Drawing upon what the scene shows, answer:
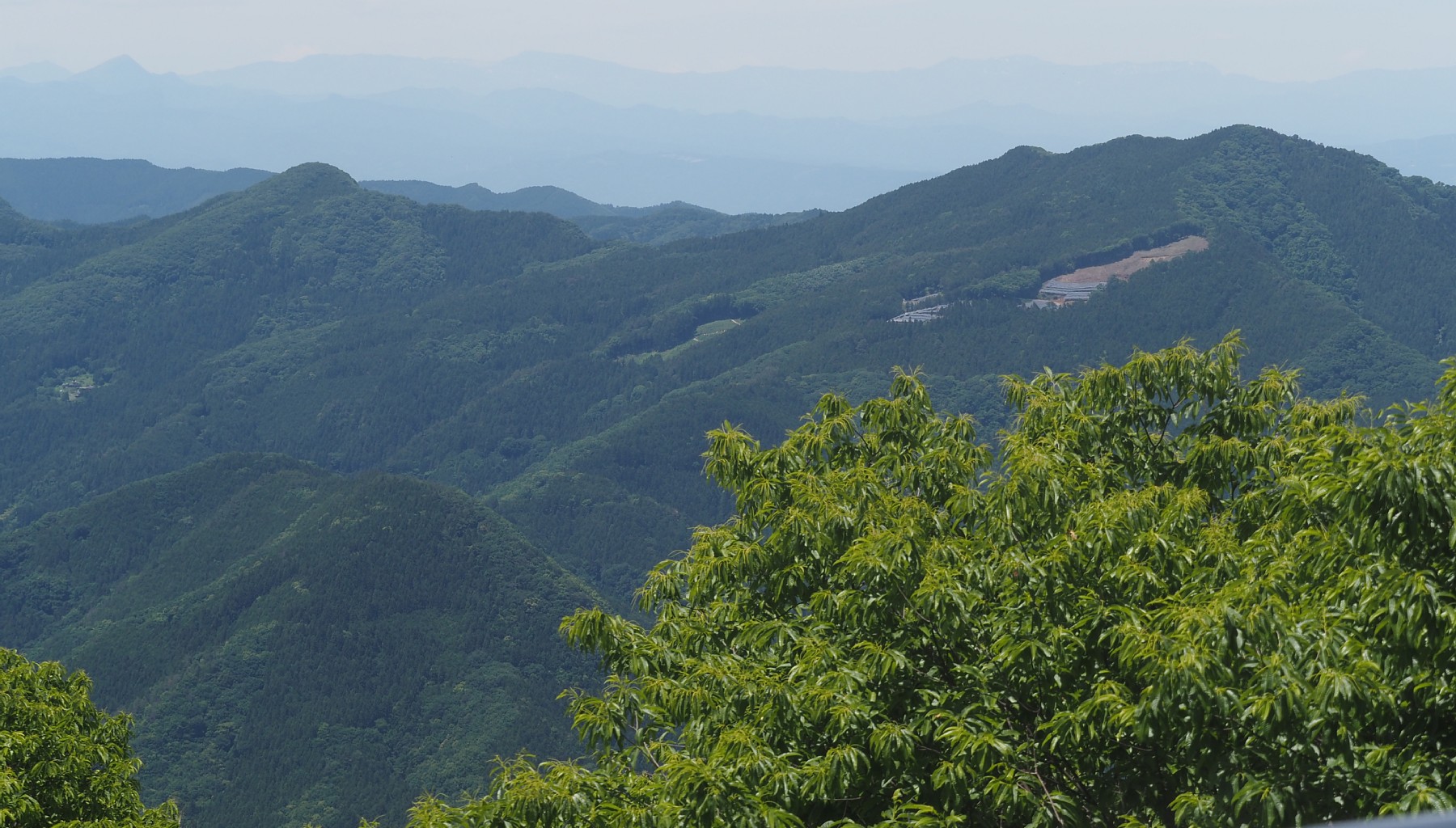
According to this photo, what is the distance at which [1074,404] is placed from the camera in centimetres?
2012

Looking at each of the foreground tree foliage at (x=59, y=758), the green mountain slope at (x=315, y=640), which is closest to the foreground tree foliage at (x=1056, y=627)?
the foreground tree foliage at (x=59, y=758)

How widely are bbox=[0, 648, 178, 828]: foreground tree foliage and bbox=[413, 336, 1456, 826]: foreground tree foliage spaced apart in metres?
8.60

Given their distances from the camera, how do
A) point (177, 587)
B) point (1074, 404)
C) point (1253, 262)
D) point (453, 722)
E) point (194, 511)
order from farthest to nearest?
point (1253, 262)
point (194, 511)
point (177, 587)
point (453, 722)
point (1074, 404)

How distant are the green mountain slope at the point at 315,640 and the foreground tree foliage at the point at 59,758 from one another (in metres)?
64.1

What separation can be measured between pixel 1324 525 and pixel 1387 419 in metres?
1.65

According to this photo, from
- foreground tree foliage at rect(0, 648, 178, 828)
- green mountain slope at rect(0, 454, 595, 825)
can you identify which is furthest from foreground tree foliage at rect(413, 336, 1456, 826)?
green mountain slope at rect(0, 454, 595, 825)

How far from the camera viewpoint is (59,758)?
870 inches

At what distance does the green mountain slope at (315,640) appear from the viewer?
324 feet

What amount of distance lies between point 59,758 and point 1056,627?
690 inches

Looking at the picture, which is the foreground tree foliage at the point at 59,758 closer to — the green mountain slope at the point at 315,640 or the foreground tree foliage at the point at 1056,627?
the foreground tree foliage at the point at 1056,627

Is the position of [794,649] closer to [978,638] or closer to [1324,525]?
[978,638]

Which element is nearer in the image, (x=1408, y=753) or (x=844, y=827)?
(x=1408, y=753)

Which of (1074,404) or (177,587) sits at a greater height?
(1074,404)

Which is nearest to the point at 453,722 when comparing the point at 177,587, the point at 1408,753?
the point at 177,587
